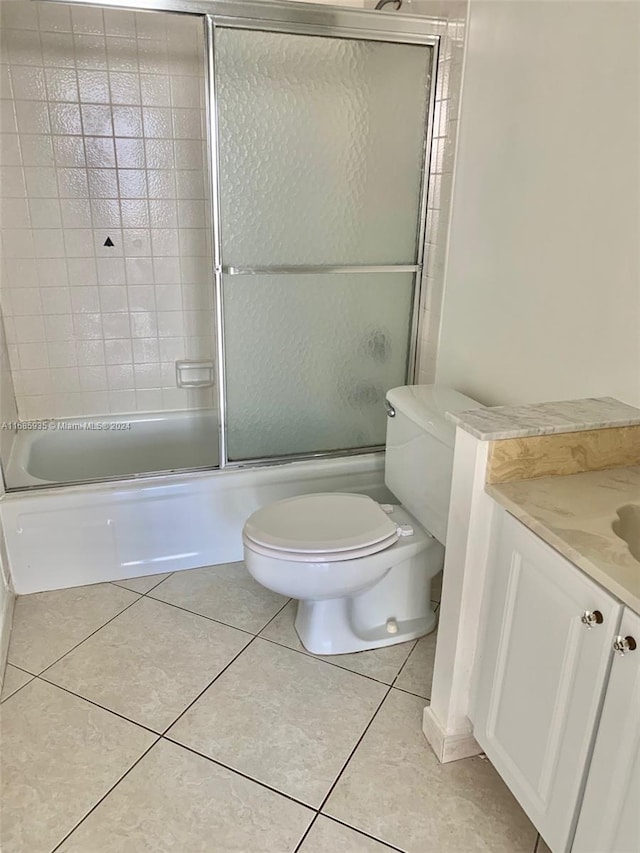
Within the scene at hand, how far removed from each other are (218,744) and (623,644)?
1095 mm

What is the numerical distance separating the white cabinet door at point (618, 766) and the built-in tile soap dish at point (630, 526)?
0.30 metres

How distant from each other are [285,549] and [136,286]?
5.30 feet

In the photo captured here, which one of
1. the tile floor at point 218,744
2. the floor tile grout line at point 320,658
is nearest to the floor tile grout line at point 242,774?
the tile floor at point 218,744

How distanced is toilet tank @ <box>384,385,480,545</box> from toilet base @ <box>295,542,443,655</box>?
0.21 metres

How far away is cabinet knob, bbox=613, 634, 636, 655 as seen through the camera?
98 cm

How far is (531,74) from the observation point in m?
1.73

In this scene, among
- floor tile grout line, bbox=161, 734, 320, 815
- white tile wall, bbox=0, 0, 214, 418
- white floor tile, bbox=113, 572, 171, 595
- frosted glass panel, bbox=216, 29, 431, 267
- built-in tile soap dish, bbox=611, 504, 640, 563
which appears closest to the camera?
built-in tile soap dish, bbox=611, 504, 640, 563

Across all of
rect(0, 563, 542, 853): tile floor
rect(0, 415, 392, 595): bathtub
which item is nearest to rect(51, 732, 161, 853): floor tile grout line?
rect(0, 563, 542, 853): tile floor

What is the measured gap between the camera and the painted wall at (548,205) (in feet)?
4.79

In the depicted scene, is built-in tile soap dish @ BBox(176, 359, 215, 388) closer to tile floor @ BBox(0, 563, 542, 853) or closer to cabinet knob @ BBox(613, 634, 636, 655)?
tile floor @ BBox(0, 563, 542, 853)

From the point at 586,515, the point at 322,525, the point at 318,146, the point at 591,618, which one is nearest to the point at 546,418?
the point at 586,515

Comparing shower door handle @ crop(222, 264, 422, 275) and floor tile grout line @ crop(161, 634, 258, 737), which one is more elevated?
shower door handle @ crop(222, 264, 422, 275)

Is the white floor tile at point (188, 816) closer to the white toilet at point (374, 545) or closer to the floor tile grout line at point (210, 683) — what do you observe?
the floor tile grout line at point (210, 683)

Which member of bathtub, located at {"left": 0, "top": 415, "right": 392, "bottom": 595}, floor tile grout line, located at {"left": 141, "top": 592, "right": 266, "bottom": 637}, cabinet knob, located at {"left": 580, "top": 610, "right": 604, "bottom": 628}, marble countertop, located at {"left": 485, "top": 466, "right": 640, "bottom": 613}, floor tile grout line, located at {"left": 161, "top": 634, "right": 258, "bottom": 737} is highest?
marble countertop, located at {"left": 485, "top": 466, "right": 640, "bottom": 613}
